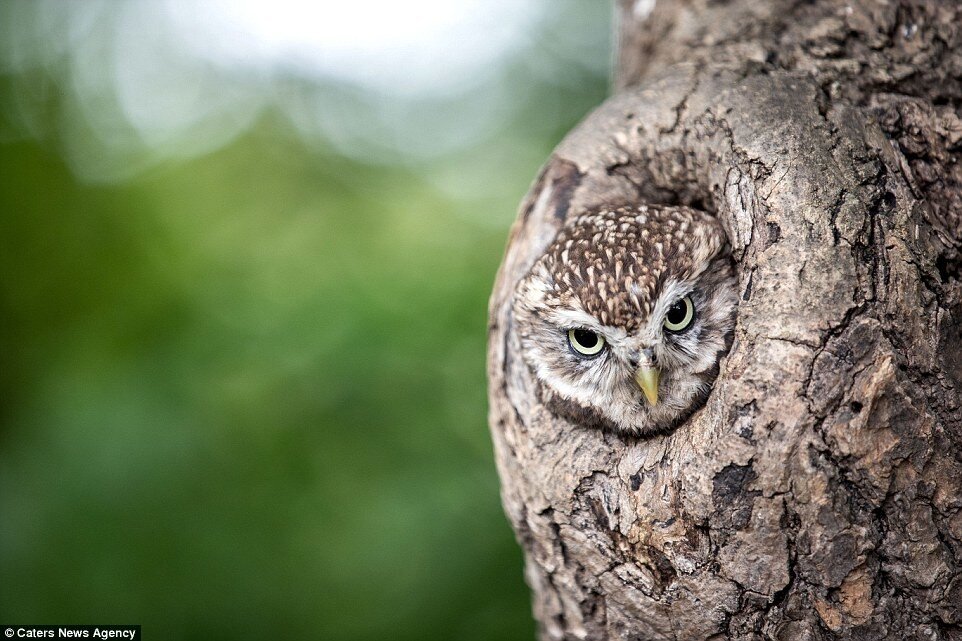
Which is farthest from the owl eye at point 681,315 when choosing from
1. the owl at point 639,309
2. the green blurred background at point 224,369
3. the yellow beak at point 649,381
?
the green blurred background at point 224,369

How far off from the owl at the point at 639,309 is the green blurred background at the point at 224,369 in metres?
1.98

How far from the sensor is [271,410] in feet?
12.8

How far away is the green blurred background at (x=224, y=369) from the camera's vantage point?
146 inches

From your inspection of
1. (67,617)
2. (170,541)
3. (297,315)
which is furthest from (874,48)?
(67,617)

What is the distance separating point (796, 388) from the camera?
1586 millimetres

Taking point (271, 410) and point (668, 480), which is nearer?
point (668, 480)

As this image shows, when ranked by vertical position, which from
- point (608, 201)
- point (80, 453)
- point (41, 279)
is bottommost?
point (608, 201)

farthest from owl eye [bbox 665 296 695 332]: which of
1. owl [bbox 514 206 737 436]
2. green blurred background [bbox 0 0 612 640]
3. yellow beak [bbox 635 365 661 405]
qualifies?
green blurred background [bbox 0 0 612 640]

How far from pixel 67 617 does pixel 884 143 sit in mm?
4324

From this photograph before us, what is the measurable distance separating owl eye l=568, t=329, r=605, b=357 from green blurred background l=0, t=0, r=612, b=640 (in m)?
1.97

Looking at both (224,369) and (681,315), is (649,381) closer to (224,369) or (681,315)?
(681,315)

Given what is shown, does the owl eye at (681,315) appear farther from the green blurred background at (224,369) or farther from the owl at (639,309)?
the green blurred background at (224,369)

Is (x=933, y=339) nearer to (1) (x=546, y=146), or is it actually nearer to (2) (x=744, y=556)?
(2) (x=744, y=556)

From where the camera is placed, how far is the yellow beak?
1.86m
